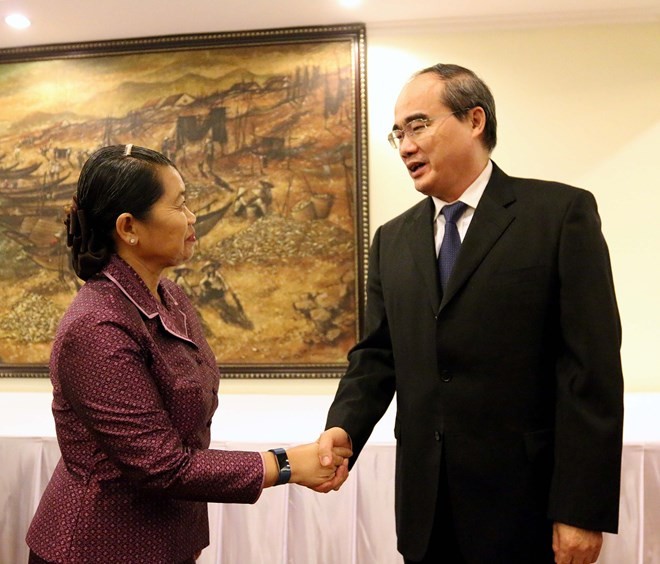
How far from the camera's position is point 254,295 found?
132 inches

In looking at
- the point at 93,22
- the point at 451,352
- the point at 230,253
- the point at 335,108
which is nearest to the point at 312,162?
the point at 335,108

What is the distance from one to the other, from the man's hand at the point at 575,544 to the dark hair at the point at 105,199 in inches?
45.4

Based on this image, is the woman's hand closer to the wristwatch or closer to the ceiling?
the wristwatch

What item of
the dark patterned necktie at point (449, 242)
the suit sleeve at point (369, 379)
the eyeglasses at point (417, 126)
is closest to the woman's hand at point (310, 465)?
the suit sleeve at point (369, 379)

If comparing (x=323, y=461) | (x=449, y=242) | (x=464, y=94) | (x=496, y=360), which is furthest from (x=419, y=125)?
(x=323, y=461)

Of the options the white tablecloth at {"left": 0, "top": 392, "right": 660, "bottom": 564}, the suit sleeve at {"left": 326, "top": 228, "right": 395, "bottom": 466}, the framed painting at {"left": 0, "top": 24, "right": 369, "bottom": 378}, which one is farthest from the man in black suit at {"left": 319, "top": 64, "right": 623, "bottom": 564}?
the framed painting at {"left": 0, "top": 24, "right": 369, "bottom": 378}

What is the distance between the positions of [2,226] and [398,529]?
2875 millimetres

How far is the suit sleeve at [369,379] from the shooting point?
5.99 feet

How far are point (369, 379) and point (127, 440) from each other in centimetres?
75

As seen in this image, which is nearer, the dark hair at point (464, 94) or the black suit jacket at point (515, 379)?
the black suit jacket at point (515, 379)

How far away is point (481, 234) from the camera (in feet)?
5.08

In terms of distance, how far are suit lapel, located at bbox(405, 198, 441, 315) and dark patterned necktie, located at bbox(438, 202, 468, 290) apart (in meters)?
0.02

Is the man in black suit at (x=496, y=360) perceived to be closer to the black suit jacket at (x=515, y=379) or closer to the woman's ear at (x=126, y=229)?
the black suit jacket at (x=515, y=379)

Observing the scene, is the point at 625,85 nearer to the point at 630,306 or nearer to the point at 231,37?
the point at 630,306
